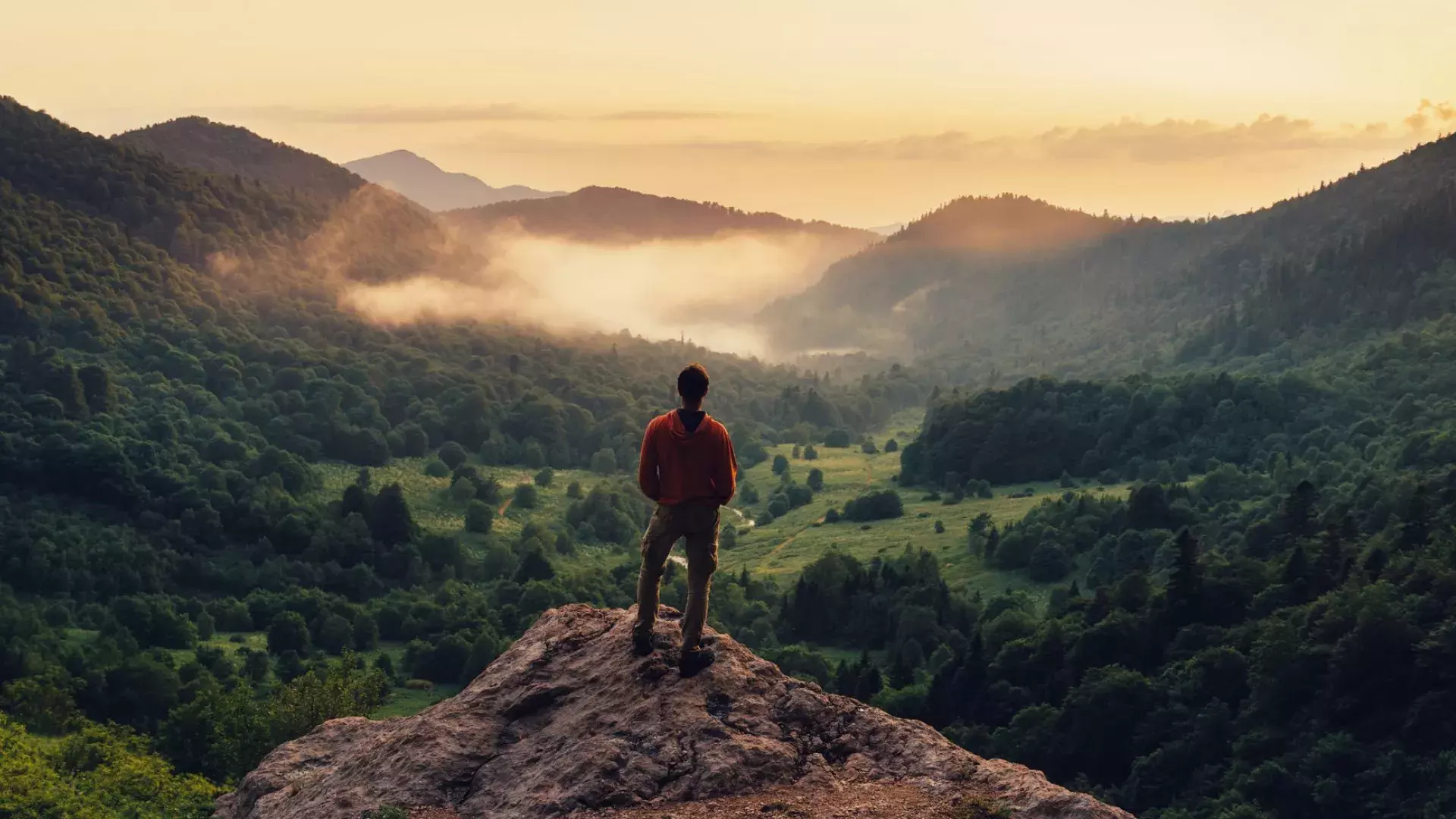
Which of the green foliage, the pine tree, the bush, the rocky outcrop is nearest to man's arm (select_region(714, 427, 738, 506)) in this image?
the rocky outcrop

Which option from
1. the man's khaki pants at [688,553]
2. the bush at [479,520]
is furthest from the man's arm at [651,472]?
the bush at [479,520]

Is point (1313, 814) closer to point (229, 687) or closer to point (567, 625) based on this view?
point (567, 625)

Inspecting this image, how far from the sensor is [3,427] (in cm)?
17188

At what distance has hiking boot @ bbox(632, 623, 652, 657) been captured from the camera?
22.5 meters

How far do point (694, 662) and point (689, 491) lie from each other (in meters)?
2.78

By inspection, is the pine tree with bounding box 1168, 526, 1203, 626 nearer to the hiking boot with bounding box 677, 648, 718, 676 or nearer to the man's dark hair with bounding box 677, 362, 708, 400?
the hiking boot with bounding box 677, 648, 718, 676

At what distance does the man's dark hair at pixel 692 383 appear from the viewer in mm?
21094

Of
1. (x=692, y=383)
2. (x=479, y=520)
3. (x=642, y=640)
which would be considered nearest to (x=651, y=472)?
(x=692, y=383)

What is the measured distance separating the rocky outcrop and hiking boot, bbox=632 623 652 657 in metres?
0.32

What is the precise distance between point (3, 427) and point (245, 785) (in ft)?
553

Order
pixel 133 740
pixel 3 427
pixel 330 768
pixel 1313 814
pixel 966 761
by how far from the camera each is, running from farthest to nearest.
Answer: pixel 3 427, pixel 133 740, pixel 1313 814, pixel 330 768, pixel 966 761

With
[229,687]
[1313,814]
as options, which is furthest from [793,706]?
[229,687]

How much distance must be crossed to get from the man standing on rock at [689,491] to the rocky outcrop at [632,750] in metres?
1.07

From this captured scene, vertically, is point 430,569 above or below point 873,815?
below
